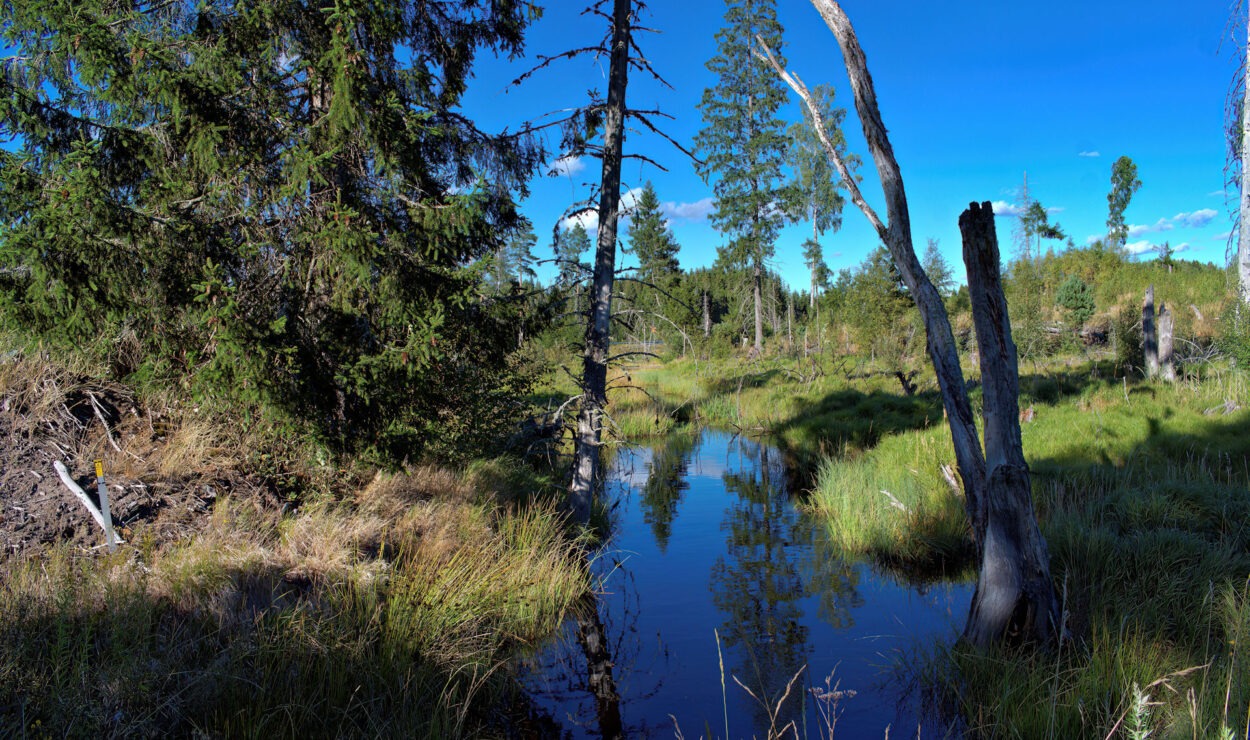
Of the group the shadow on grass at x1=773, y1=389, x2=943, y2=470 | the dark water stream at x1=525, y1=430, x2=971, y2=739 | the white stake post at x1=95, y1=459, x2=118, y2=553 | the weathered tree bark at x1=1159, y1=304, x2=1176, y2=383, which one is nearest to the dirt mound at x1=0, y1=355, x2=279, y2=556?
the white stake post at x1=95, y1=459, x2=118, y2=553

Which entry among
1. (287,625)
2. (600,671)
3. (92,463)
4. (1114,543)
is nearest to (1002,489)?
(1114,543)

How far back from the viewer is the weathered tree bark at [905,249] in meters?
4.81

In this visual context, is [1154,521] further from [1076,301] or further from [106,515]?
[1076,301]

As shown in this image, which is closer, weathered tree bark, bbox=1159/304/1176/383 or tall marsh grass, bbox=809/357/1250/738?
tall marsh grass, bbox=809/357/1250/738

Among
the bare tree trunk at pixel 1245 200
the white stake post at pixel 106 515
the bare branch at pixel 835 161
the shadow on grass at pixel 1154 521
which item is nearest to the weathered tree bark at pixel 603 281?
the bare branch at pixel 835 161

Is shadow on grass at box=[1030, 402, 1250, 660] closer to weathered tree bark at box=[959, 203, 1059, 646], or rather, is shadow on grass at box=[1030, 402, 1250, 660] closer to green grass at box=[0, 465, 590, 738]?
weathered tree bark at box=[959, 203, 1059, 646]

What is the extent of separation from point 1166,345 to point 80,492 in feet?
55.4

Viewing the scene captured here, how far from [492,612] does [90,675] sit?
9.23 feet

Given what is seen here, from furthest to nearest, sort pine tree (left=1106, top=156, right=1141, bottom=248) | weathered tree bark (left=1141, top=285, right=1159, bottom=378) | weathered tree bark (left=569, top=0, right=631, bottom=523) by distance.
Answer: pine tree (left=1106, top=156, right=1141, bottom=248) < weathered tree bark (left=1141, top=285, right=1159, bottom=378) < weathered tree bark (left=569, top=0, right=631, bottom=523)

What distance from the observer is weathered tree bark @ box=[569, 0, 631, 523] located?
25.4ft

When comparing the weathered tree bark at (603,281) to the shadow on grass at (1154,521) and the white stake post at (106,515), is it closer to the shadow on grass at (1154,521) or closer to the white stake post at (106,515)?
the white stake post at (106,515)

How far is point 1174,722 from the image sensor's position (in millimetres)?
3496

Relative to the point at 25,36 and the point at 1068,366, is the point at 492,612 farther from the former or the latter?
the point at 1068,366

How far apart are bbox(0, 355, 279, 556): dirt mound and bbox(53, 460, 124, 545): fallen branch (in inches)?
2.4
